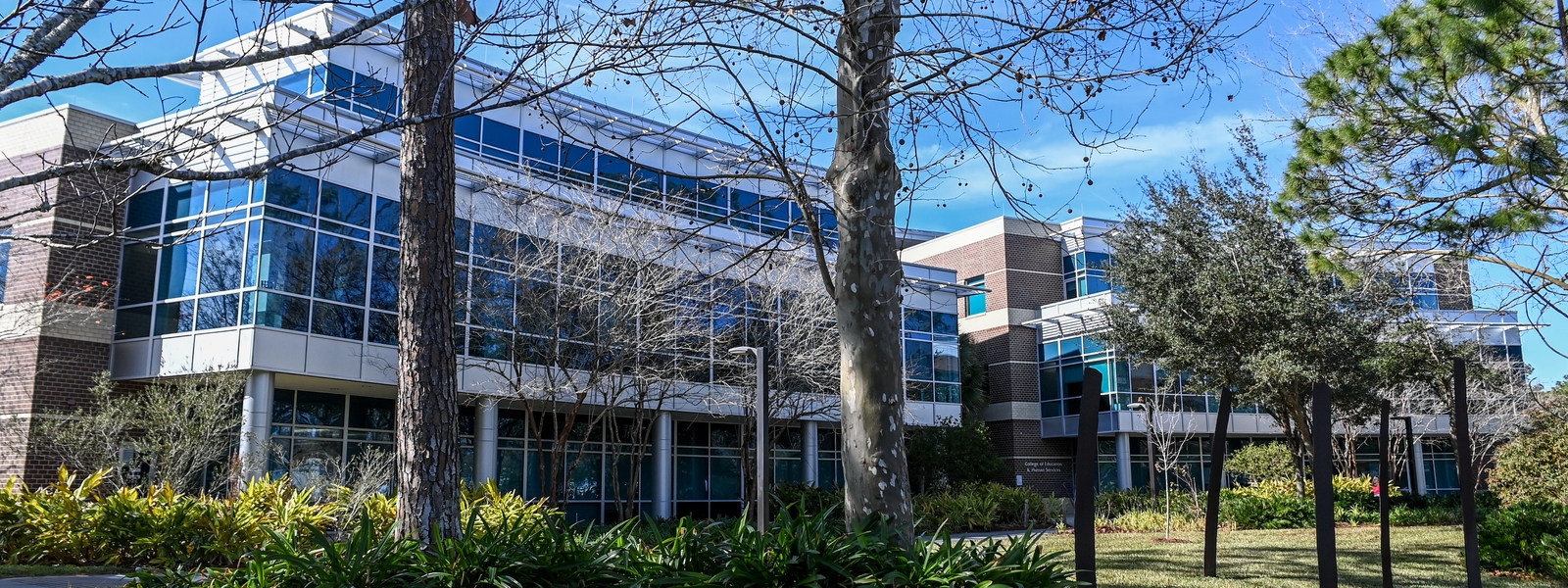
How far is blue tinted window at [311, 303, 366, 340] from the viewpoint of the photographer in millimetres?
20922

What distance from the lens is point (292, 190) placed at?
20.8m

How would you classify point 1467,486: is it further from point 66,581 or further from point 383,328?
point 383,328

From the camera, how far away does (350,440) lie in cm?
2348

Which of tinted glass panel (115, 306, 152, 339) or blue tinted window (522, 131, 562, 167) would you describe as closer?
tinted glass panel (115, 306, 152, 339)

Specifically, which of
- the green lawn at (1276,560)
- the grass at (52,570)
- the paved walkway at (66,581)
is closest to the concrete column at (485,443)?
the grass at (52,570)

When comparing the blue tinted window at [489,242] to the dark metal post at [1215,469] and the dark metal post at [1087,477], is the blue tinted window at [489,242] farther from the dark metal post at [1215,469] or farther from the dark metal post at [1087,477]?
the dark metal post at [1087,477]

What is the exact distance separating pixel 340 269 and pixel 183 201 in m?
3.23

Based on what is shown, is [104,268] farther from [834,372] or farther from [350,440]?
[834,372]

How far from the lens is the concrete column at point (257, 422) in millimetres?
19156

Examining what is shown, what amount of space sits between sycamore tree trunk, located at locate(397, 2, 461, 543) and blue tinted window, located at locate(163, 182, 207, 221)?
48.0ft

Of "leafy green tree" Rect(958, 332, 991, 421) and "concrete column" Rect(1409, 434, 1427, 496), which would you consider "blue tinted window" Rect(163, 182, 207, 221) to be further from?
"concrete column" Rect(1409, 434, 1427, 496)

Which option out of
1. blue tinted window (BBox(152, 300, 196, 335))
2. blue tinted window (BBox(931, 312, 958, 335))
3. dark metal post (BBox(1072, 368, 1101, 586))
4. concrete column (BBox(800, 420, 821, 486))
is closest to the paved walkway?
dark metal post (BBox(1072, 368, 1101, 586))

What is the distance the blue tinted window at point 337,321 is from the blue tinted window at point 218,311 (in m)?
1.35

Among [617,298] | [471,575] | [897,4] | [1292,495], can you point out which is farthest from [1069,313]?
[471,575]
